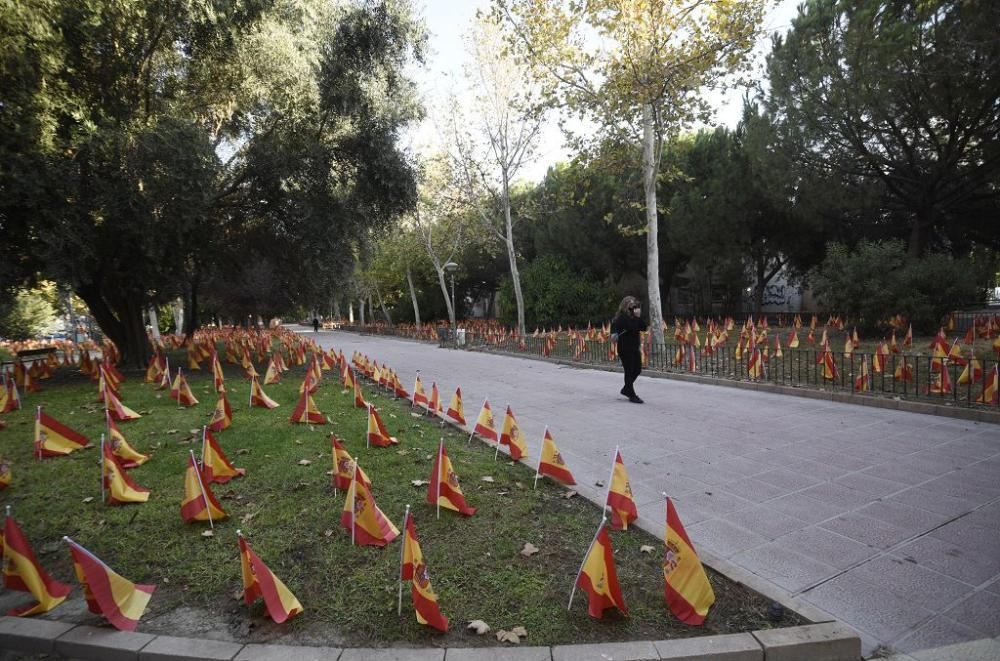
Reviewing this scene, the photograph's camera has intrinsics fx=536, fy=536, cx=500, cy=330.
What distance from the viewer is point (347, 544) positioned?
3.81m

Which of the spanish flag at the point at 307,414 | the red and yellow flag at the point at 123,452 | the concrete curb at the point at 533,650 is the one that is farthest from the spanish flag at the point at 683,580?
the spanish flag at the point at 307,414

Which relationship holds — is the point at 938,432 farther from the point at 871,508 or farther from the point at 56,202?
the point at 56,202

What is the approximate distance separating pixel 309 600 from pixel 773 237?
2877 centimetres

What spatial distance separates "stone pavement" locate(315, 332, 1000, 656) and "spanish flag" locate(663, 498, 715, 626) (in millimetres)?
693

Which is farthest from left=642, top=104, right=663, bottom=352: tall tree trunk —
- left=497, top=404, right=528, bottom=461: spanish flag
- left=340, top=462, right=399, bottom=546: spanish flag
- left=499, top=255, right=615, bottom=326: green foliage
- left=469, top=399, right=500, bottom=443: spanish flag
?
left=499, top=255, right=615, bottom=326: green foliage

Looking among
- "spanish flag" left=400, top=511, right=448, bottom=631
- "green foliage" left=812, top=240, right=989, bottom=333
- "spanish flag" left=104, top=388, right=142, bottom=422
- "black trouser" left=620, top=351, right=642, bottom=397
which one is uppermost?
"green foliage" left=812, top=240, right=989, bottom=333

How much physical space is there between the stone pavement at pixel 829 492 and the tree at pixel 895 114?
13686 millimetres

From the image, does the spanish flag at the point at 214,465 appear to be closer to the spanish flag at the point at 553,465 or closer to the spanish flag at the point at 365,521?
the spanish flag at the point at 365,521

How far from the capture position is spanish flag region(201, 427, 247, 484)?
4969 mm

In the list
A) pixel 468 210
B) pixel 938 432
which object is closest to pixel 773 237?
pixel 468 210

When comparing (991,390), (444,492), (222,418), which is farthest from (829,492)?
(222,418)

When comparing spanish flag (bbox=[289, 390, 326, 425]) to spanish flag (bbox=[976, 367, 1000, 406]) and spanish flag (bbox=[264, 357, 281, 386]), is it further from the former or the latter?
spanish flag (bbox=[976, 367, 1000, 406])

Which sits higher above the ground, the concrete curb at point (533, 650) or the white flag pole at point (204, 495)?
the white flag pole at point (204, 495)

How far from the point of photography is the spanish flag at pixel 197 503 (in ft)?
13.7
